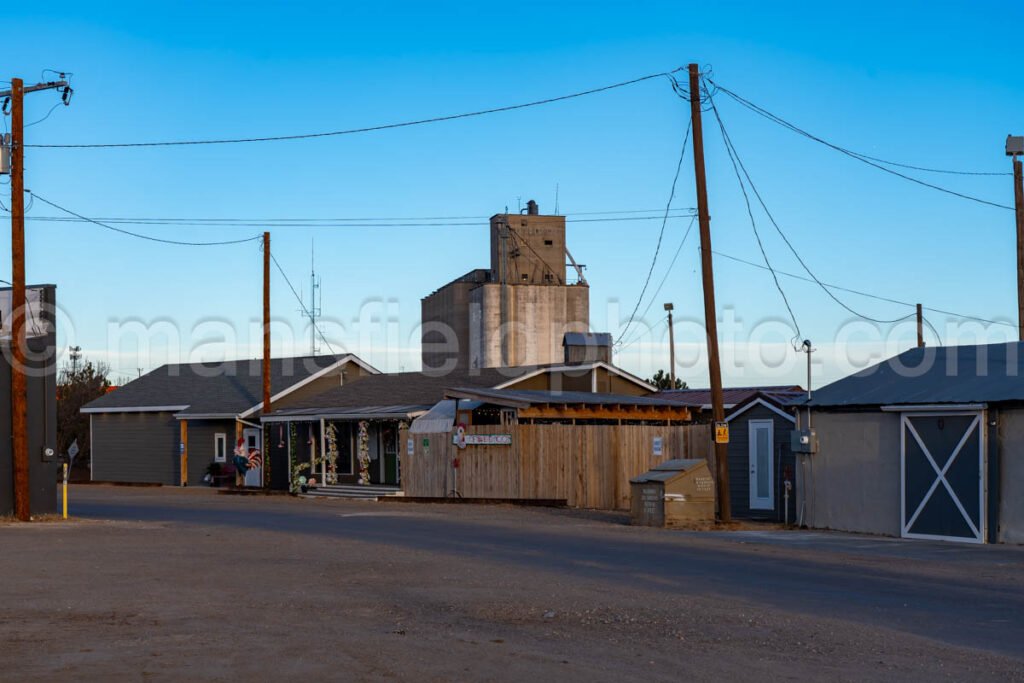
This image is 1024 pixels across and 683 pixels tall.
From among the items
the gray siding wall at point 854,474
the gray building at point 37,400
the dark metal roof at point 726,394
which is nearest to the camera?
the gray siding wall at point 854,474

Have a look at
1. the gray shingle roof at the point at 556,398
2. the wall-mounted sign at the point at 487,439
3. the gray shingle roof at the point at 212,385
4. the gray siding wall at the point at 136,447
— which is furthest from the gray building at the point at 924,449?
the gray siding wall at the point at 136,447

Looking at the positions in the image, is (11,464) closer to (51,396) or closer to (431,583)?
(51,396)

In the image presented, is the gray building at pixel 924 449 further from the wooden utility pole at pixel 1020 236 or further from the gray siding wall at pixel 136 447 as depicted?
the gray siding wall at pixel 136 447

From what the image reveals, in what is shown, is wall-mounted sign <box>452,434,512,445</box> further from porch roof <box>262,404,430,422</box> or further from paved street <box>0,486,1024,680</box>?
paved street <box>0,486,1024,680</box>

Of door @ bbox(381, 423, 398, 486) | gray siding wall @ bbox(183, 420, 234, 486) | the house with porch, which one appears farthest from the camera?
gray siding wall @ bbox(183, 420, 234, 486)

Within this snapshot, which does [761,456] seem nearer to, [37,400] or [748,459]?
[748,459]

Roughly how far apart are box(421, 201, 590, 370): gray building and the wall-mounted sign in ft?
105

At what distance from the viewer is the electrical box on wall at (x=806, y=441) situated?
2461cm

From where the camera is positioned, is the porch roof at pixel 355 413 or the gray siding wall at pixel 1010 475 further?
the porch roof at pixel 355 413

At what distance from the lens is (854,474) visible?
2409 centimetres

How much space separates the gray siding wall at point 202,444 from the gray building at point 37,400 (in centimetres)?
2074

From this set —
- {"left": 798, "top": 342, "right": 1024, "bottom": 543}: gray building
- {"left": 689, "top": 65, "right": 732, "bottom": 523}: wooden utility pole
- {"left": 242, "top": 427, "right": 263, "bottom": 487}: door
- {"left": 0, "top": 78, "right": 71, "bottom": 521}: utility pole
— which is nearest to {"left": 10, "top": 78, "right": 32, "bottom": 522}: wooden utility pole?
{"left": 0, "top": 78, "right": 71, "bottom": 521}: utility pole

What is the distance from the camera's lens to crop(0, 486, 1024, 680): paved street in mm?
9703

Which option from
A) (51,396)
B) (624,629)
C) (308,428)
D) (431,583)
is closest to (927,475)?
(431,583)
